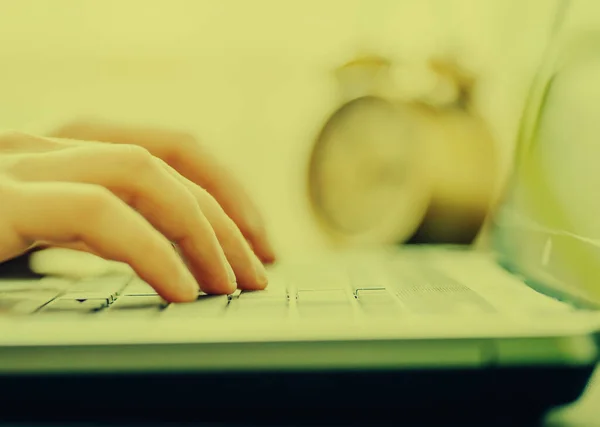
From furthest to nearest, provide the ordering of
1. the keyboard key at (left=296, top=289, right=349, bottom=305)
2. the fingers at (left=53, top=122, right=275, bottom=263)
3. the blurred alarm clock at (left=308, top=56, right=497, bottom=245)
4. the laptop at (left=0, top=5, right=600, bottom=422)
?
1. the blurred alarm clock at (left=308, top=56, right=497, bottom=245)
2. the fingers at (left=53, top=122, right=275, bottom=263)
3. the keyboard key at (left=296, top=289, right=349, bottom=305)
4. the laptop at (left=0, top=5, right=600, bottom=422)

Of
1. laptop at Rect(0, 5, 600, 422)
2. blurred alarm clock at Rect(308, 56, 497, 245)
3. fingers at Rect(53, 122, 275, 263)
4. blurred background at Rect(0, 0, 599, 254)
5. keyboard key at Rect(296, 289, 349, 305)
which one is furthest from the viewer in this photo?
blurred background at Rect(0, 0, 599, 254)

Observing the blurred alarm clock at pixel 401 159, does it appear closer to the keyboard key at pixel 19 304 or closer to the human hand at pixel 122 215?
the human hand at pixel 122 215

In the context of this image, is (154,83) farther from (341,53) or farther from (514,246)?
(514,246)

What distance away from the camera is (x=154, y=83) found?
949 mm

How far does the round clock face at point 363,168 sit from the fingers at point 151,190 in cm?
42

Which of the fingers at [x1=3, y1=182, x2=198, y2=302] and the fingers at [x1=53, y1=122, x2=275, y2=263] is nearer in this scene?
the fingers at [x1=3, y1=182, x2=198, y2=302]

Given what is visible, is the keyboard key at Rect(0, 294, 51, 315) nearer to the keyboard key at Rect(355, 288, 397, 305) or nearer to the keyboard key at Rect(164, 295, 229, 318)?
the keyboard key at Rect(164, 295, 229, 318)

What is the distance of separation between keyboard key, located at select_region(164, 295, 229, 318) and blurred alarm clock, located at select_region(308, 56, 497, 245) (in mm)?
420

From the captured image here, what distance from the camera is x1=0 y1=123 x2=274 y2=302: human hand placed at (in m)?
0.39

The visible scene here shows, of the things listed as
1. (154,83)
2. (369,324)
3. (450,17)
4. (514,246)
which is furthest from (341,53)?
(369,324)

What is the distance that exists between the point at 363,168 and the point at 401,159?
70 mm

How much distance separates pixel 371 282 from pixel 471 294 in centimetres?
9

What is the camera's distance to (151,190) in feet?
1.41

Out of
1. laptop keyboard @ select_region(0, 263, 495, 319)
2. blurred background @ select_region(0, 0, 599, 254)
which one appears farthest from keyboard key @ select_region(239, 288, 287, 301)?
blurred background @ select_region(0, 0, 599, 254)
